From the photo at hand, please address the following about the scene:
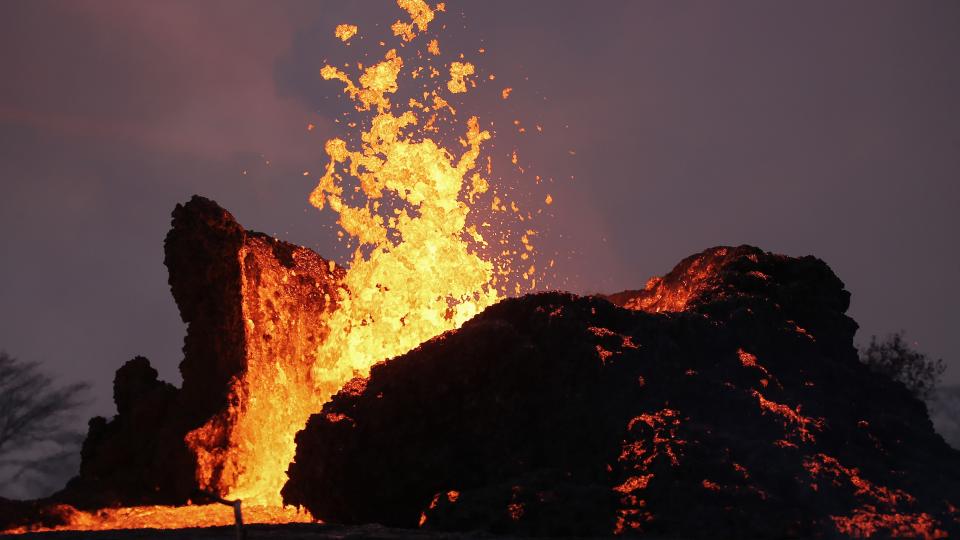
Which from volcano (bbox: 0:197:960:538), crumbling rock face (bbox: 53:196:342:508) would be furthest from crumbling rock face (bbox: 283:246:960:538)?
crumbling rock face (bbox: 53:196:342:508)

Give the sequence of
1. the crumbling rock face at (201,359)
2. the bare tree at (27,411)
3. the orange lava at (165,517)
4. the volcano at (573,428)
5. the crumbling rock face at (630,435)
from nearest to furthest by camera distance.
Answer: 1. the crumbling rock face at (630,435)
2. the volcano at (573,428)
3. the orange lava at (165,517)
4. the crumbling rock face at (201,359)
5. the bare tree at (27,411)

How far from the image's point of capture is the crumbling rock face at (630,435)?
36.7 ft

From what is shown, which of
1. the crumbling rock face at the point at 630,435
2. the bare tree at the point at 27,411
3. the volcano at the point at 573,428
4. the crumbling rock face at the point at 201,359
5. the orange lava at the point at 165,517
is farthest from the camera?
the bare tree at the point at 27,411

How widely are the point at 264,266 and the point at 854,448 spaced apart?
10.7 meters

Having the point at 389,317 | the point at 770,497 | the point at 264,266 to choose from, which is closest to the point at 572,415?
the point at 770,497

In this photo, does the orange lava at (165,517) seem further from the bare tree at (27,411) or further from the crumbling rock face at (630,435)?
the bare tree at (27,411)

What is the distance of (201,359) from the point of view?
56.3 ft

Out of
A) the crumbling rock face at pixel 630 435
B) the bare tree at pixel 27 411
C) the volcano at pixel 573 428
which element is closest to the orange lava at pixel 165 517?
the volcano at pixel 573 428

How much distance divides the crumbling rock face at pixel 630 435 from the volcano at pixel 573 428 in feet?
0.09

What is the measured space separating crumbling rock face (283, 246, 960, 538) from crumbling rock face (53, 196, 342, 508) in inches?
139

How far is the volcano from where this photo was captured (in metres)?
11.3

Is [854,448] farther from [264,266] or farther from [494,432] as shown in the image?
[264,266]

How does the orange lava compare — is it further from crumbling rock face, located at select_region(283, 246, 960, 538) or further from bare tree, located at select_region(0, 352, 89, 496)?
bare tree, located at select_region(0, 352, 89, 496)

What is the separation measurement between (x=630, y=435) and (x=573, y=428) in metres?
0.76
